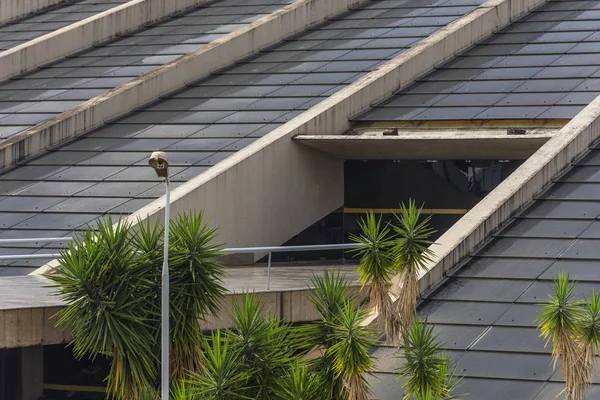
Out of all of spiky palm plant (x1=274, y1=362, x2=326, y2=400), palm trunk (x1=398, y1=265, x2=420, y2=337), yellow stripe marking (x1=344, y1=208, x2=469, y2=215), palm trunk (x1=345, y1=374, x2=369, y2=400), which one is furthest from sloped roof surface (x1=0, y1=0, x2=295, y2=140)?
palm trunk (x1=345, y1=374, x2=369, y2=400)

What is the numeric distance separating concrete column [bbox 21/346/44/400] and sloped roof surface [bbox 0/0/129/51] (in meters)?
15.9

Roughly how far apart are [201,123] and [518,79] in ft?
24.4

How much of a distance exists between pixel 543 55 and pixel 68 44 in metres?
13.2

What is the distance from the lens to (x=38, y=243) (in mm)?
21422

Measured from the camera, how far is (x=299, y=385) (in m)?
13.7

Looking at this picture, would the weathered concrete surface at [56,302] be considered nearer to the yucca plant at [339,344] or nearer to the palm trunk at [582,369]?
the yucca plant at [339,344]

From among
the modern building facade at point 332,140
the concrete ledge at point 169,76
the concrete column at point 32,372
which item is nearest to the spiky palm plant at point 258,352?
the modern building facade at point 332,140

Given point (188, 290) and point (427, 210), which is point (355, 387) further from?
point (427, 210)

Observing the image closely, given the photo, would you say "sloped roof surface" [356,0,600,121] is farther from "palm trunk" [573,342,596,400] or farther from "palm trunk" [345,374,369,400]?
"palm trunk" [345,374,369,400]

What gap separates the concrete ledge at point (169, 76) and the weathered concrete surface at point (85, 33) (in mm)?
267

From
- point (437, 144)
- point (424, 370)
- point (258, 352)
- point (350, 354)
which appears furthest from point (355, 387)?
point (437, 144)

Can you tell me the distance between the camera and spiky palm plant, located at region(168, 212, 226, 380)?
15.1 metres

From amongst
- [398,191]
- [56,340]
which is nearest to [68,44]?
[398,191]

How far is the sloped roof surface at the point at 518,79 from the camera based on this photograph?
25.5 metres
